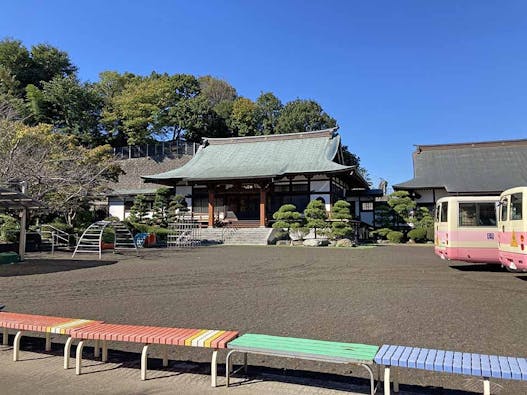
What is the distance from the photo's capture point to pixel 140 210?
2830 centimetres

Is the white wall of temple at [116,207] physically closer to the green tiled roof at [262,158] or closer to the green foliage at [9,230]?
the green tiled roof at [262,158]

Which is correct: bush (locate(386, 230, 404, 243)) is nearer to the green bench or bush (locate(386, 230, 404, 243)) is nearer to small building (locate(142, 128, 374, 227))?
small building (locate(142, 128, 374, 227))

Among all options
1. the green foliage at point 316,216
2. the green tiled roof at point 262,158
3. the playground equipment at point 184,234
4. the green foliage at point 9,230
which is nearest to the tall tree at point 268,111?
the green tiled roof at point 262,158

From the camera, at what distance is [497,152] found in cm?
2864

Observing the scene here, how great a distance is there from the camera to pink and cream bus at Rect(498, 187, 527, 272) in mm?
7714

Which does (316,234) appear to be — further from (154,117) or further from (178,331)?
(154,117)

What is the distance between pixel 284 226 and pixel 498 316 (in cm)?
1743

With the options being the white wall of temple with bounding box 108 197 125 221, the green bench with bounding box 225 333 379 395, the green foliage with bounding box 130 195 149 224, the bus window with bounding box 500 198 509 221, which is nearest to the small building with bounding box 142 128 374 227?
Result: the green foliage with bounding box 130 195 149 224

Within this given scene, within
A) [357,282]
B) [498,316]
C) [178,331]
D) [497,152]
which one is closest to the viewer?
[178,331]

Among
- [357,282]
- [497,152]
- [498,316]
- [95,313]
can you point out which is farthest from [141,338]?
[497,152]

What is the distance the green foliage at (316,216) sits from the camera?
21844mm

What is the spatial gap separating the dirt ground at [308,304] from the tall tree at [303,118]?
108ft

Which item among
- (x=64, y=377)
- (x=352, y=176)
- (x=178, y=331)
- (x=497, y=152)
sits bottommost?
(x=64, y=377)

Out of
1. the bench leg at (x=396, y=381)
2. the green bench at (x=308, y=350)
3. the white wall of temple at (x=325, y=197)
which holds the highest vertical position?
the white wall of temple at (x=325, y=197)
